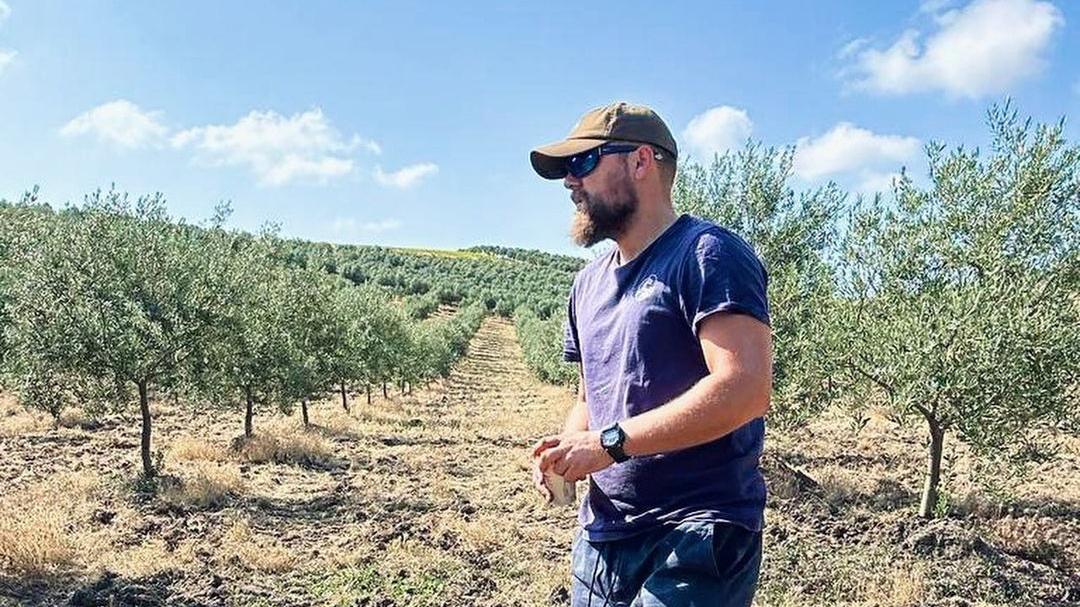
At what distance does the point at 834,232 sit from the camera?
1410cm

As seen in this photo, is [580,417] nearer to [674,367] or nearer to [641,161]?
[674,367]

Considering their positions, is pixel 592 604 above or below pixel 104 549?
above

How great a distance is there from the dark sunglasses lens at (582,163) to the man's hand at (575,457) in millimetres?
944

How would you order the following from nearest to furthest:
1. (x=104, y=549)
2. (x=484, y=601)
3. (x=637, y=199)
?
(x=637, y=199), (x=484, y=601), (x=104, y=549)

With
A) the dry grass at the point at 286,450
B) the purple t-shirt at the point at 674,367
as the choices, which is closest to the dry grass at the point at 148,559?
the dry grass at the point at 286,450

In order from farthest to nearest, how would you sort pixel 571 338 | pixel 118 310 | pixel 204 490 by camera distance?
pixel 118 310, pixel 204 490, pixel 571 338

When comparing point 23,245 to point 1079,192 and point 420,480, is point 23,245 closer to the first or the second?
point 420,480

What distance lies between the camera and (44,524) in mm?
9461

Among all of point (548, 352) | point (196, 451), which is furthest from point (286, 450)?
point (548, 352)

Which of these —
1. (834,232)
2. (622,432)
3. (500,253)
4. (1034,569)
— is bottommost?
(1034,569)

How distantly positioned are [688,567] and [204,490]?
11773 millimetres

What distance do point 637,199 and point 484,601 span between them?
19.9ft

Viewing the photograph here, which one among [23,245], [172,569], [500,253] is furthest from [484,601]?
[500,253]

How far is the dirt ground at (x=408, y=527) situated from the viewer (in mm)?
8016
